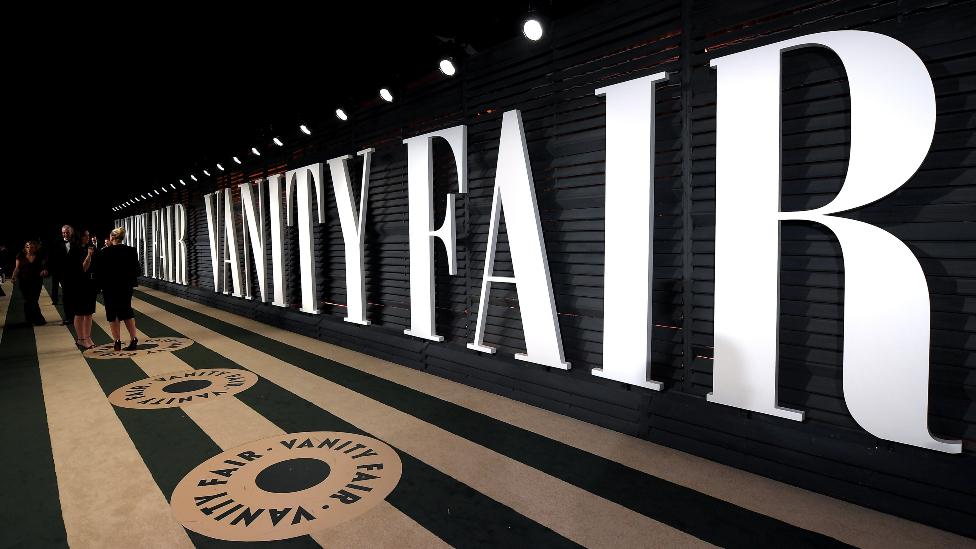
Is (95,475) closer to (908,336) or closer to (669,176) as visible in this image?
(669,176)

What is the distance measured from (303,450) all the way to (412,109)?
4034 millimetres

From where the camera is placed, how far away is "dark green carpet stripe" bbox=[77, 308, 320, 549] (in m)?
2.38

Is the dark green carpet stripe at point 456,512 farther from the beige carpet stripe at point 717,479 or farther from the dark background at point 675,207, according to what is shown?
the dark background at point 675,207

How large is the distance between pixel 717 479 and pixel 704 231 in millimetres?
1594

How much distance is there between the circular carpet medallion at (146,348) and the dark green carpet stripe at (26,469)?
70 cm

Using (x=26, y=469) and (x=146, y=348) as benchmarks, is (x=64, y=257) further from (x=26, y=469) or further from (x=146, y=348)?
(x=26, y=469)

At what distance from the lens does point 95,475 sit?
10.0 feet

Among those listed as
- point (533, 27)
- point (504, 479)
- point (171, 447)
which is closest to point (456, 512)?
point (504, 479)

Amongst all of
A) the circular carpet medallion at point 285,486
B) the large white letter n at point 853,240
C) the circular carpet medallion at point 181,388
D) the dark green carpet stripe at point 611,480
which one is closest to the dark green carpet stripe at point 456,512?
the circular carpet medallion at point 285,486

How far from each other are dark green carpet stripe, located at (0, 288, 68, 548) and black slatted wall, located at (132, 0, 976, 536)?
3180 mm

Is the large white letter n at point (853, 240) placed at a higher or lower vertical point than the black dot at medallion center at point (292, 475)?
higher

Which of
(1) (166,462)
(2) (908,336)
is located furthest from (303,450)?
(2) (908,336)

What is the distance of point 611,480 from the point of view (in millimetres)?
2926

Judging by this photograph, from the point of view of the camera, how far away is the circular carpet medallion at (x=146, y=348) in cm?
641
